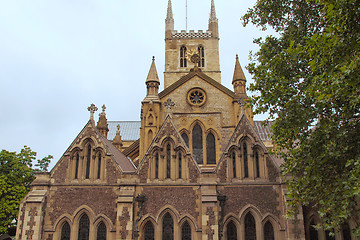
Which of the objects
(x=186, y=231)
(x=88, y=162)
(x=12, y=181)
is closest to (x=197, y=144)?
(x=186, y=231)

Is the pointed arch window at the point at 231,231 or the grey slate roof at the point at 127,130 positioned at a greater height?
the grey slate roof at the point at 127,130

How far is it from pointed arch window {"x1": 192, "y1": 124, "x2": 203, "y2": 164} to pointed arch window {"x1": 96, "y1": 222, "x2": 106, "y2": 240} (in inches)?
334

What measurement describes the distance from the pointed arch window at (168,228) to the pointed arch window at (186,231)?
54 cm

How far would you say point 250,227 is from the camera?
17.4 m

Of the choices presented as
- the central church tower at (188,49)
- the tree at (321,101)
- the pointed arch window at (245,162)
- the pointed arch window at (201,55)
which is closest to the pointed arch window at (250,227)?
the pointed arch window at (245,162)

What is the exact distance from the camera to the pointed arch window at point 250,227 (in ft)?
56.6

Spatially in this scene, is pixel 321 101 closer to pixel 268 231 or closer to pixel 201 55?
pixel 268 231

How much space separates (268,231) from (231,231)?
1.82 metres

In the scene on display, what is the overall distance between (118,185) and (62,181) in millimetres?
3000

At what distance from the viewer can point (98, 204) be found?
17.8m

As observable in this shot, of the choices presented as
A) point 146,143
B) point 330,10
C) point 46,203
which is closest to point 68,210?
point 46,203

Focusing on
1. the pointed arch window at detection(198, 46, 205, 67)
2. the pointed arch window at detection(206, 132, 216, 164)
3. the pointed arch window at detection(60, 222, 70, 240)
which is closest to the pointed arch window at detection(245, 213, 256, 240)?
the pointed arch window at detection(206, 132, 216, 164)

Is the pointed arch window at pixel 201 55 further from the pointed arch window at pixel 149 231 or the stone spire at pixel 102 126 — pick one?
the pointed arch window at pixel 149 231

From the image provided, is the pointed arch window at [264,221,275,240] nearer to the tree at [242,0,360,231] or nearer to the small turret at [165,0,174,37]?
the tree at [242,0,360,231]
